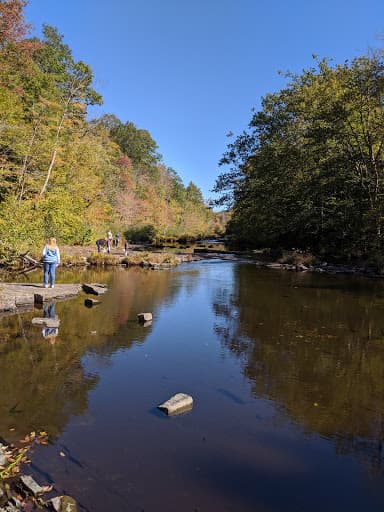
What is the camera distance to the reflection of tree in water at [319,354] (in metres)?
5.60

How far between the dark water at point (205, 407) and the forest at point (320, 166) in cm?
1604

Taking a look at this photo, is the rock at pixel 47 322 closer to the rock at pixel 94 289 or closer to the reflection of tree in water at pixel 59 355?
the reflection of tree in water at pixel 59 355

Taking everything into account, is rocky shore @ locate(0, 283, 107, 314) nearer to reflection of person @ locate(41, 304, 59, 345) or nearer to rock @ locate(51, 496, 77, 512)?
reflection of person @ locate(41, 304, 59, 345)

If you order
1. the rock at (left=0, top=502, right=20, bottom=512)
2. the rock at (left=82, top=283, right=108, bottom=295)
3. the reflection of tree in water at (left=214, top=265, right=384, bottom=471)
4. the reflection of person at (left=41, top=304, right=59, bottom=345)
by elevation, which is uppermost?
the rock at (left=82, top=283, right=108, bottom=295)

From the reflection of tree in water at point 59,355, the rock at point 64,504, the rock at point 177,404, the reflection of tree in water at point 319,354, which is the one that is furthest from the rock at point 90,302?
the rock at point 64,504

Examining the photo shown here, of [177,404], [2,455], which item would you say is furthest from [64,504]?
[177,404]

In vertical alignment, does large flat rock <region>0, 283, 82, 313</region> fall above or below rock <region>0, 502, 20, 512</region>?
above

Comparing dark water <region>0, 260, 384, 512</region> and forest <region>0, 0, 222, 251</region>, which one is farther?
forest <region>0, 0, 222, 251</region>

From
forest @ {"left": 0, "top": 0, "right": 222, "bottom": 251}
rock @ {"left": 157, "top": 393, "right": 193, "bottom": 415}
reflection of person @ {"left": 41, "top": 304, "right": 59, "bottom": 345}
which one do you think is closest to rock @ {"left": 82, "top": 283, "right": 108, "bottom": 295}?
reflection of person @ {"left": 41, "top": 304, "right": 59, "bottom": 345}

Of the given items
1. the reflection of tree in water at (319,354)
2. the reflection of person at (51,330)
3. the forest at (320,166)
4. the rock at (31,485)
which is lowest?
the reflection of tree in water at (319,354)

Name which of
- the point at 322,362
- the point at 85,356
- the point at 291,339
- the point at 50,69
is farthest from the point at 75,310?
the point at 50,69

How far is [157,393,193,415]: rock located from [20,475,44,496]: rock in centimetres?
216

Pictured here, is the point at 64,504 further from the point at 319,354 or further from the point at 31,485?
the point at 319,354

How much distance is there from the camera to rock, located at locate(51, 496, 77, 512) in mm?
3588
